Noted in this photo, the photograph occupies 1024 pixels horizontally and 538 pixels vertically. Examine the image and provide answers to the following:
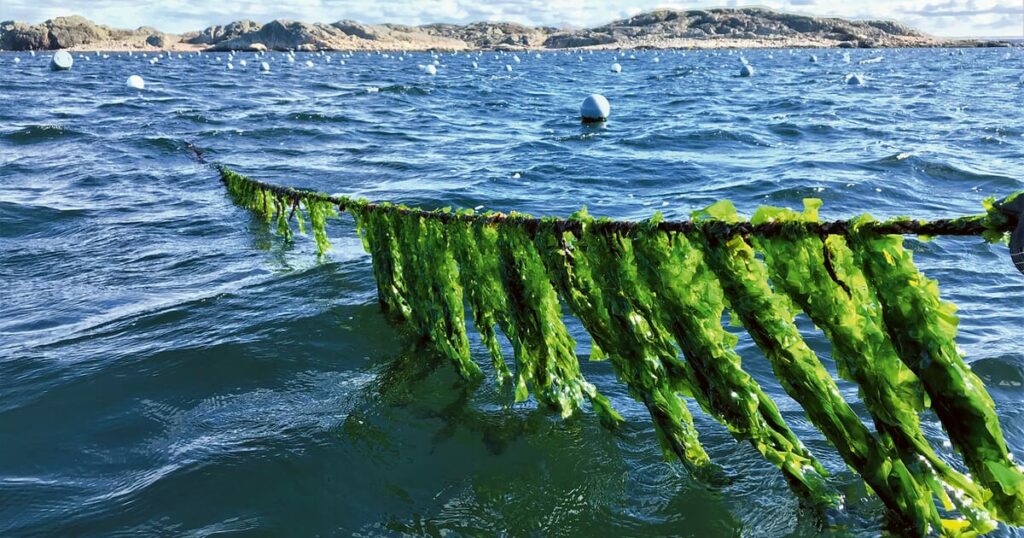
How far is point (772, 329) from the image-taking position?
10.6ft

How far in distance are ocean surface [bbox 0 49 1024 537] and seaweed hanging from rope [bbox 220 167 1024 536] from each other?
0.50 m

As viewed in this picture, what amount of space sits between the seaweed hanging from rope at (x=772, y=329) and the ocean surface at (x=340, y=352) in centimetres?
50

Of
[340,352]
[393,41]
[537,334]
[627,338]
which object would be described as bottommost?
[340,352]

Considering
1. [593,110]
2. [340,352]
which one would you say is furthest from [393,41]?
[340,352]

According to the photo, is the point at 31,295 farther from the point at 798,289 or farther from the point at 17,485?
the point at 798,289

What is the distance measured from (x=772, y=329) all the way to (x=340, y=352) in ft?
14.5

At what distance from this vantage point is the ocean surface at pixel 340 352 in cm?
430

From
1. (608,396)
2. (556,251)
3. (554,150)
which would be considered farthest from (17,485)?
(554,150)

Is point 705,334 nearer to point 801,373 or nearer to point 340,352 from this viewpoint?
point 801,373

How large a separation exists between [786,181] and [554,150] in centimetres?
667

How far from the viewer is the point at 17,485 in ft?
14.9

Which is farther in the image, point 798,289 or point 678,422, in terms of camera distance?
point 678,422

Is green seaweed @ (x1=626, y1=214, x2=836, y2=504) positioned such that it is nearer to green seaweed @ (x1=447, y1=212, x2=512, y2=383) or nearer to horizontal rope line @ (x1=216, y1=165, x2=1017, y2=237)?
horizontal rope line @ (x1=216, y1=165, x2=1017, y2=237)

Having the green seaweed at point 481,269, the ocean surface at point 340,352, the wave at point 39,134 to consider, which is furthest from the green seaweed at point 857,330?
the wave at point 39,134
